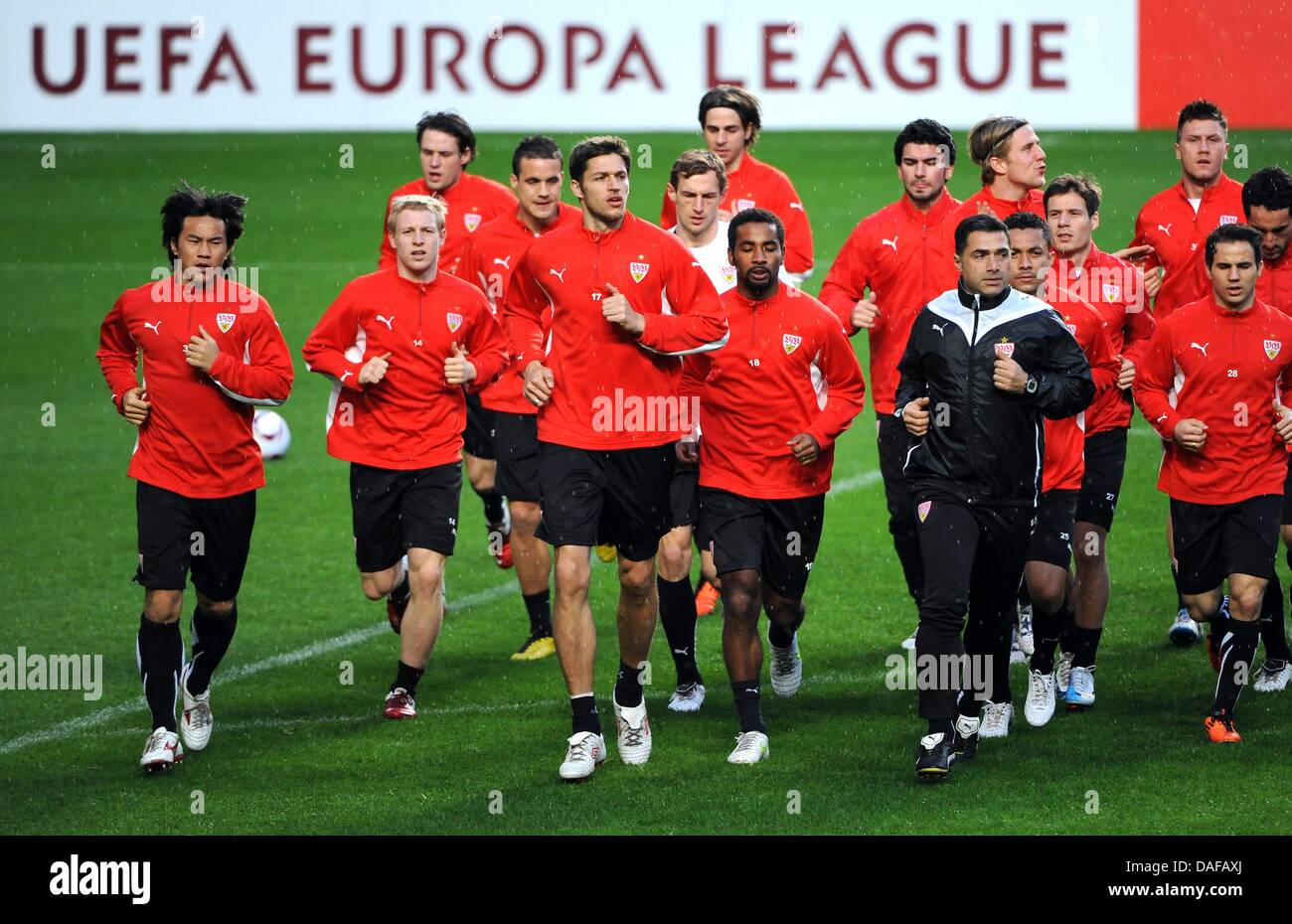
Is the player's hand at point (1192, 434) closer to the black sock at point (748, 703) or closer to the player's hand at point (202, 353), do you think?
the black sock at point (748, 703)

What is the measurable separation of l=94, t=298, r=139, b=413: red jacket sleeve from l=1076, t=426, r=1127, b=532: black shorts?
4225 mm

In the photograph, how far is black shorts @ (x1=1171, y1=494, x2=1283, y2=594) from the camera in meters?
8.00

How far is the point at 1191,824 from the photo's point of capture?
6.85 meters

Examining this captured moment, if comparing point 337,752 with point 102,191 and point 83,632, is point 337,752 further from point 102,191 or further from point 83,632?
point 102,191

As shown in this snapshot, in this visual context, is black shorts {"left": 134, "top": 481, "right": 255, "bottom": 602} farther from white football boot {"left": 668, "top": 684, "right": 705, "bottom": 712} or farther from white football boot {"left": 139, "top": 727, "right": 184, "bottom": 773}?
white football boot {"left": 668, "top": 684, "right": 705, "bottom": 712}

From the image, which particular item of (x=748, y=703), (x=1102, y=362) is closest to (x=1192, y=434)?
(x=1102, y=362)

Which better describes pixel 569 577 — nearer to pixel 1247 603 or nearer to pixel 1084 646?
pixel 1084 646

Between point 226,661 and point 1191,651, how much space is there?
478cm

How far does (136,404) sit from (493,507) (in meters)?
4.16

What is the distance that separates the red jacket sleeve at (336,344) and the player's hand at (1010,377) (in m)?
2.88

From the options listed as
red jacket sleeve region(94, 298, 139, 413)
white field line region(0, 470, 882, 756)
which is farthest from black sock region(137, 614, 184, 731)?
red jacket sleeve region(94, 298, 139, 413)

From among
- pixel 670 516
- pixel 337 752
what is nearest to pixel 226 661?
pixel 337 752

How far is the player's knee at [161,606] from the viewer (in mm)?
8023

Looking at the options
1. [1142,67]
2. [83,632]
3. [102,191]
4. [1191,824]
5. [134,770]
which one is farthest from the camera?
[102,191]
